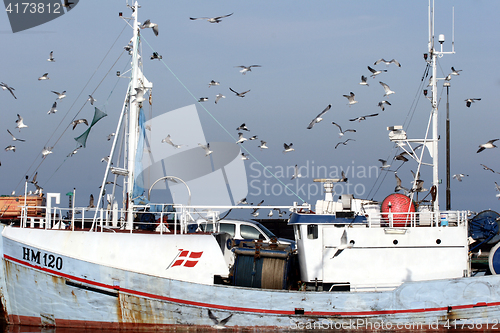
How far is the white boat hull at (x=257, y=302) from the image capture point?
13.6 m

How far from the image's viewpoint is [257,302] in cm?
1362

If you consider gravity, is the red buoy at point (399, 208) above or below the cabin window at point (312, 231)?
above

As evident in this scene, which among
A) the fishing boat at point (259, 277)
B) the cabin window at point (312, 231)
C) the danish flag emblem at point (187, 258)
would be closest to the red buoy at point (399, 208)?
the fishing boat at point (259, 277)

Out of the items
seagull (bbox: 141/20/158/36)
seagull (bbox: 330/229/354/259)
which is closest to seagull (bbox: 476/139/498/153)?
seagull (bbox: 330/229/354/259)

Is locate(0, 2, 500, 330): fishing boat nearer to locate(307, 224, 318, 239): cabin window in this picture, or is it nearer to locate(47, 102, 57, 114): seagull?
locate(307, 224, 318, 239): cabin window

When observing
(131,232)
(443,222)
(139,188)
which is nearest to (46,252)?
(131,232)

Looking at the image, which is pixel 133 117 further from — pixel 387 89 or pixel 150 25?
pixel 387 89

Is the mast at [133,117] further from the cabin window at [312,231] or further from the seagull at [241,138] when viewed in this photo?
the seagull at [241,138]

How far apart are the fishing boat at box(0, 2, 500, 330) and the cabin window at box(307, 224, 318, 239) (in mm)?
30

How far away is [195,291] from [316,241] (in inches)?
144

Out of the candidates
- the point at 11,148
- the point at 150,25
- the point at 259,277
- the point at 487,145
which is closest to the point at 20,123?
the point at 11,148

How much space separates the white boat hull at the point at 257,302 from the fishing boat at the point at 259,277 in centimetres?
3

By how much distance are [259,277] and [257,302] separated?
699 mm

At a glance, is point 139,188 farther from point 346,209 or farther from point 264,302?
point 346,209
